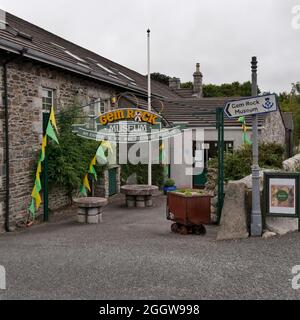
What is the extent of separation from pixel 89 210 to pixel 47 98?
369 centimetres

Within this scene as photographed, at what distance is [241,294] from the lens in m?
4.87

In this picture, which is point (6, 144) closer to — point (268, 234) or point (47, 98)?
point (47, 98)

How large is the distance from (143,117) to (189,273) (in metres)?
5.76

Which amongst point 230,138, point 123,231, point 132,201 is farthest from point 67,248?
point 230,138

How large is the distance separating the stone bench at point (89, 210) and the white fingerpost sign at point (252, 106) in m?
4.58

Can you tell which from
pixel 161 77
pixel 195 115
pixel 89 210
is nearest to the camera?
pixel 89 210

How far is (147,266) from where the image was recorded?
6.06 meters

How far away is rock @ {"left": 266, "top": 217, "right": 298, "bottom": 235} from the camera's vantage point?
24.9 feet

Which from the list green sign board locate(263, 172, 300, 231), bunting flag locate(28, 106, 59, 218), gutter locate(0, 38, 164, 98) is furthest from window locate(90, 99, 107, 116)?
green sign board locate(263, 172, 300, 231)

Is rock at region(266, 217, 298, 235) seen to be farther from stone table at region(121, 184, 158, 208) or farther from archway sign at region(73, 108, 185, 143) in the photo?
stone table at region(121, 184, 158, 208)

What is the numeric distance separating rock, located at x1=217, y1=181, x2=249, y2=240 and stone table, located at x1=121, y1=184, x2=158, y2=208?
6.18m

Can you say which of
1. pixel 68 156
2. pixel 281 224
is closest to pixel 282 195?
pixel 281 224

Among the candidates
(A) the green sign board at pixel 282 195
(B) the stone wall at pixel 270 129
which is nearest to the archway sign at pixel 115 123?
(A) the green sign board at pixel 282 195
